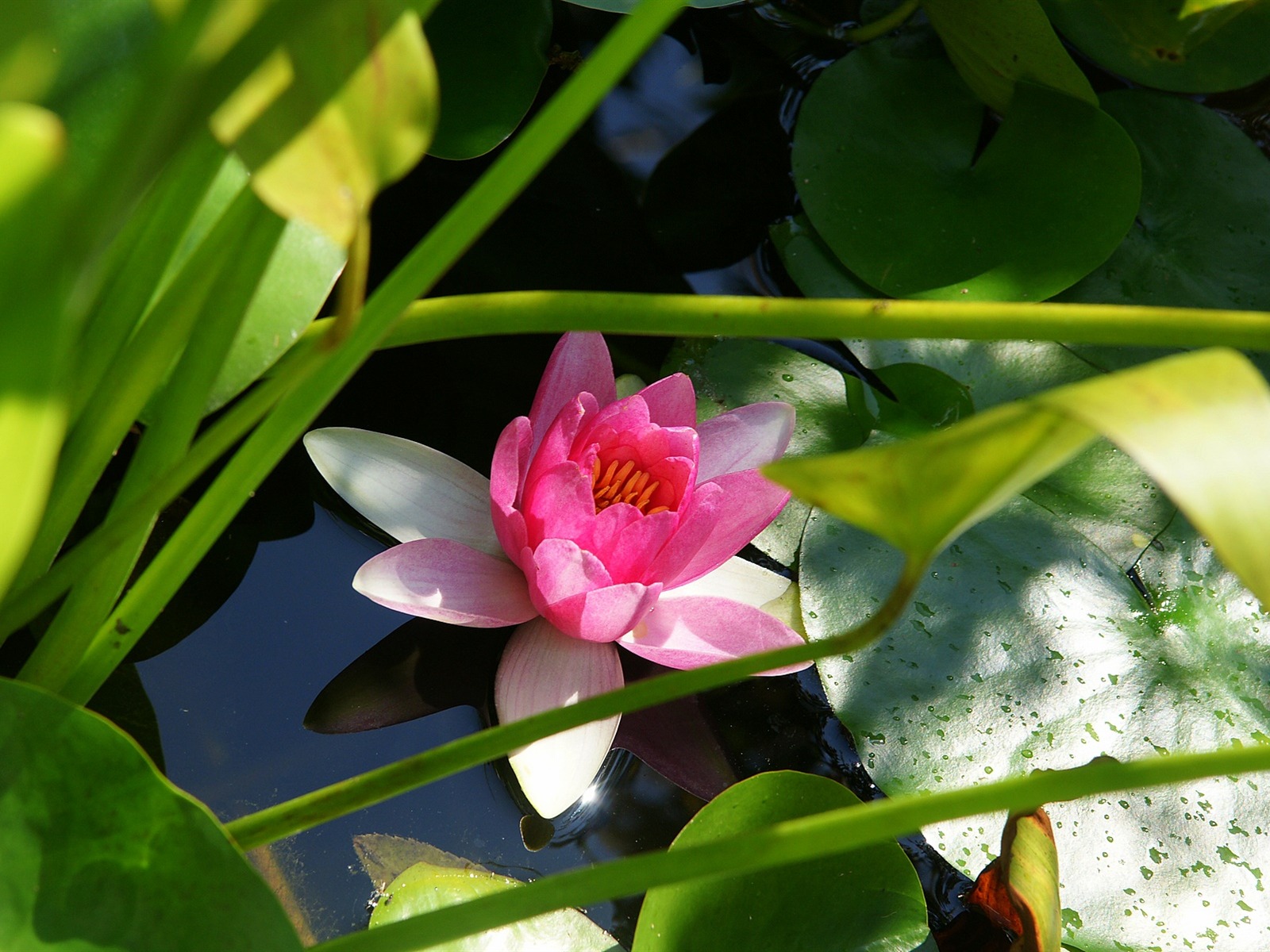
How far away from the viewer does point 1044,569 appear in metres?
0.85

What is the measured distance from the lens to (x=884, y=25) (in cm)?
118

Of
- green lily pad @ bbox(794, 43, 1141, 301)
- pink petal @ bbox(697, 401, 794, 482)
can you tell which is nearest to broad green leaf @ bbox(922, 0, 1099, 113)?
green lily pad @ bbox(794, 43, 1141, 301)

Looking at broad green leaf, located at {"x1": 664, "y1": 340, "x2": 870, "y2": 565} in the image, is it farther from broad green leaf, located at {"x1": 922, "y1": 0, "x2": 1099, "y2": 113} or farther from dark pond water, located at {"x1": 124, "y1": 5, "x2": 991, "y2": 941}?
broad green leaf, located at {"x1": 922, "y1": 0, "x2": 1099, "y2": 113}

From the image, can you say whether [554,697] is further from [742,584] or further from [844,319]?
[844,319]

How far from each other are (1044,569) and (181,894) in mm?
727

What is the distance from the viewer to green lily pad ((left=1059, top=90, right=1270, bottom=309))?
106 centimetres

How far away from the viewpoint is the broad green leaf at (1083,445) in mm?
240

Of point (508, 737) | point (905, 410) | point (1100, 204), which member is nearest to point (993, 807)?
point (508, 737)

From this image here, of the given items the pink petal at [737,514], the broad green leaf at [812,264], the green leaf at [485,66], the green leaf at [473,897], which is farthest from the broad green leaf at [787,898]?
the green leaf at [485,66]

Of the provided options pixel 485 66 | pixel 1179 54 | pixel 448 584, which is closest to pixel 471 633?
pixel 448 584

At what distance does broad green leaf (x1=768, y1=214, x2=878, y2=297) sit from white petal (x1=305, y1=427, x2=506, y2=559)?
44cm

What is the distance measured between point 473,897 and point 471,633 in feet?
0.73

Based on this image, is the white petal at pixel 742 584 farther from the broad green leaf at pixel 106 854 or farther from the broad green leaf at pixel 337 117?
the broad green leaf at pixel 337 117

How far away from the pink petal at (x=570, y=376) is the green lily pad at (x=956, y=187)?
1.16 feet
